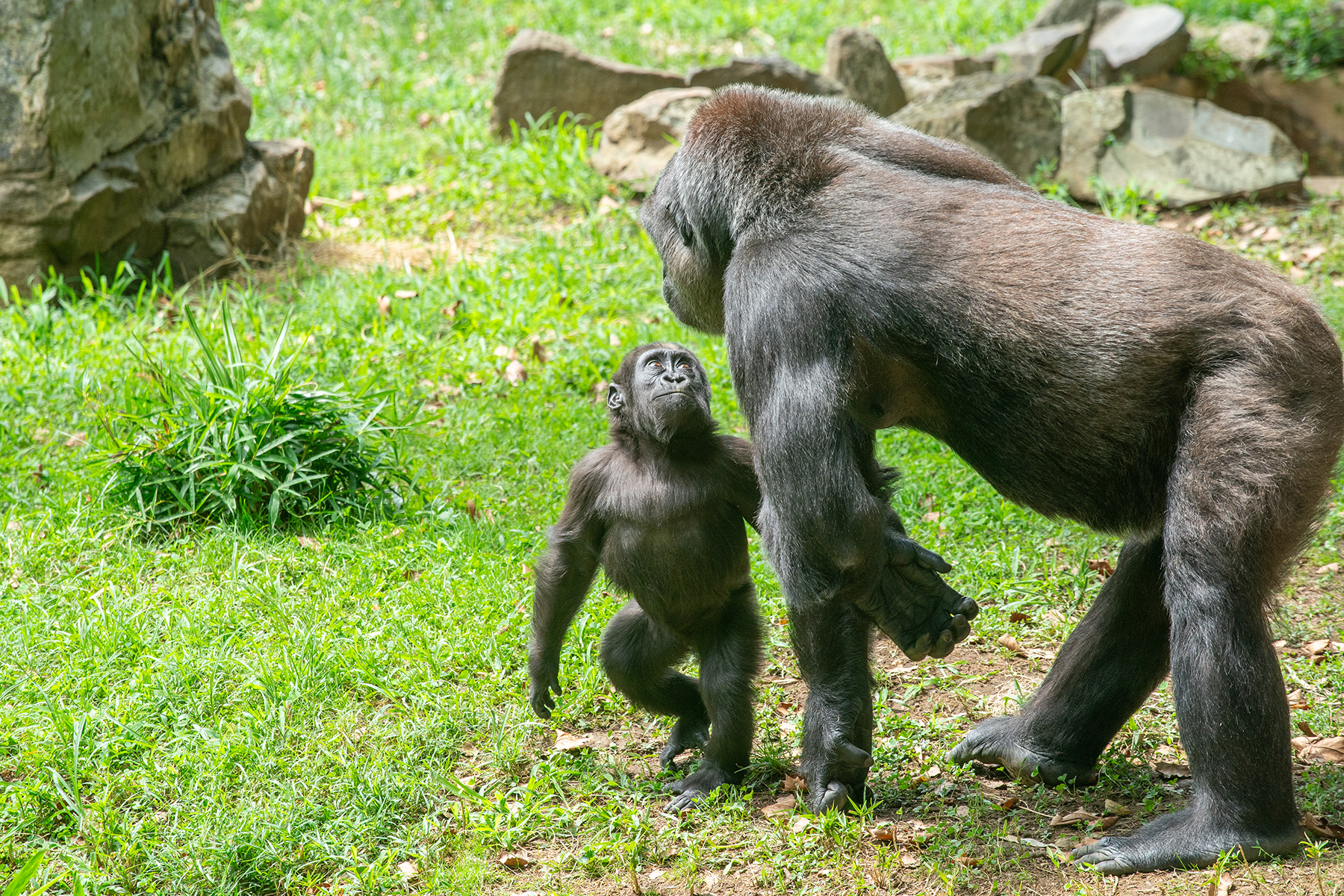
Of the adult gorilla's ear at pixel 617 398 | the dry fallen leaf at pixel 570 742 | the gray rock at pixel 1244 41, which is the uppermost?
the gray rock at pixel 1244 41

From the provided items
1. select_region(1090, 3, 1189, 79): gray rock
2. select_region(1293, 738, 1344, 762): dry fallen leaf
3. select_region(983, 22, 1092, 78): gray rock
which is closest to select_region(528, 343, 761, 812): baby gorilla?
select_region(1293, 738, 1344, 762): dry fallen leaf

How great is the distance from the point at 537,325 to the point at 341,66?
6.56 metres

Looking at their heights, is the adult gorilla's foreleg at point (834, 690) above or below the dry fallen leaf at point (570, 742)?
above

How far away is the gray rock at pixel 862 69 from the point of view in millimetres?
10156

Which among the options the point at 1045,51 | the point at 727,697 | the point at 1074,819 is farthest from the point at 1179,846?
the point at 1045,51

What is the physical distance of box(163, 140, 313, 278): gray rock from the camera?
8477mm

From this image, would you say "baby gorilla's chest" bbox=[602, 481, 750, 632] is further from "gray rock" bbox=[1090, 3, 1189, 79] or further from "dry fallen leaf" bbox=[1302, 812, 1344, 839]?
"gray rock" bbox=[1090, 3, 1189, 79]

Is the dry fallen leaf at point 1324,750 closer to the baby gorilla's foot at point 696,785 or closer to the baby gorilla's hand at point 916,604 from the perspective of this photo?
the baby gorilla's hand at point 916,604

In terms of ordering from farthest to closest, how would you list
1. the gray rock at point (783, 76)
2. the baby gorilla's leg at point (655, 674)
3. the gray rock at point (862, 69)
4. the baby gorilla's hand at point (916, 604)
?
1. the gray rock at point (862, 69)
2. the gray rock at point (783, 76)
3. the baby gorilla's leg at point (655, 674)
4. the baby gorilla's hand at point (916, 604)

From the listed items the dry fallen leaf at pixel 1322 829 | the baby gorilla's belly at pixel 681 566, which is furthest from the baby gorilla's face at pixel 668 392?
the dry fallen leaf at pixel 1322 829

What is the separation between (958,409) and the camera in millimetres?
3406

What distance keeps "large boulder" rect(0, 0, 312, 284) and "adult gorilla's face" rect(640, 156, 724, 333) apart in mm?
5280

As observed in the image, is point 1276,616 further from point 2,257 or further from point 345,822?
point 2,257

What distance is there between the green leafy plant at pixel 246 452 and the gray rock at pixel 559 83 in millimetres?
5324
